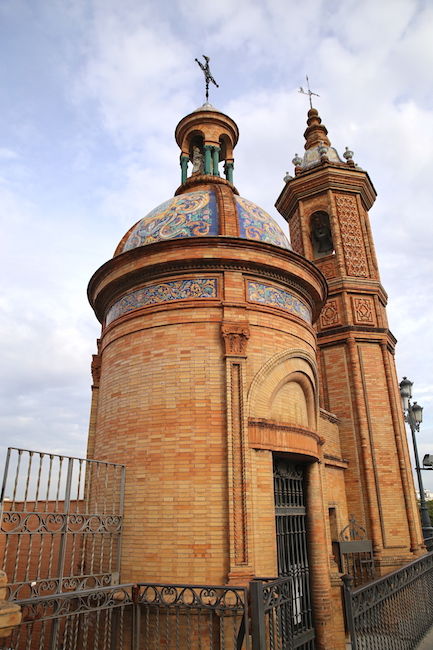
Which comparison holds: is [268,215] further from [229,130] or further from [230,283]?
[229,130]

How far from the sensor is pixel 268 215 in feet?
37.2

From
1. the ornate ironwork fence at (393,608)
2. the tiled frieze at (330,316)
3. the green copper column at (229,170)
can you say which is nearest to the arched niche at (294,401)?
the ornate ironwork fence at (393,608)

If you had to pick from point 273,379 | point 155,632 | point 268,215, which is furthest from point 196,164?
point 155,632

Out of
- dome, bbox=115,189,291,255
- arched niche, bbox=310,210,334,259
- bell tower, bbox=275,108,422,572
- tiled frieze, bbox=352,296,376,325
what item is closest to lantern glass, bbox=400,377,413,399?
bell tower, bbox=275,108,422,572

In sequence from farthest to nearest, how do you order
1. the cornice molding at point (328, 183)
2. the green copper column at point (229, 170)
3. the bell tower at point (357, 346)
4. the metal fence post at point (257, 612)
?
the cornice molding at point (328, 183), the green copper column at point (229, 170), the bell tower at point (357, 346), the metal fence post at point (257, 612)

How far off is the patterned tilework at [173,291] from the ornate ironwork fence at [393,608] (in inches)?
207

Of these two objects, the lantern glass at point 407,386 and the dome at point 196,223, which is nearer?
the dome at point 196,223

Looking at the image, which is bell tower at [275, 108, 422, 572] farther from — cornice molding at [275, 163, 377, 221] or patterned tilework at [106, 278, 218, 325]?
patterned tilework at [106, 278, 218, 325]

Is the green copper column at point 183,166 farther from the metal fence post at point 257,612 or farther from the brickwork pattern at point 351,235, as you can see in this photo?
the metal fence post at point 257,612

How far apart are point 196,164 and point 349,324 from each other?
7.21 m

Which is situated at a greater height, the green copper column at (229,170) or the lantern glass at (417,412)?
the green copper column at (229,170)

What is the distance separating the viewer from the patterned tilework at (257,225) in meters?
9.90

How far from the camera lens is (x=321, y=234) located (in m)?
18.2

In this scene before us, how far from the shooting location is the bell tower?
1336 cm
